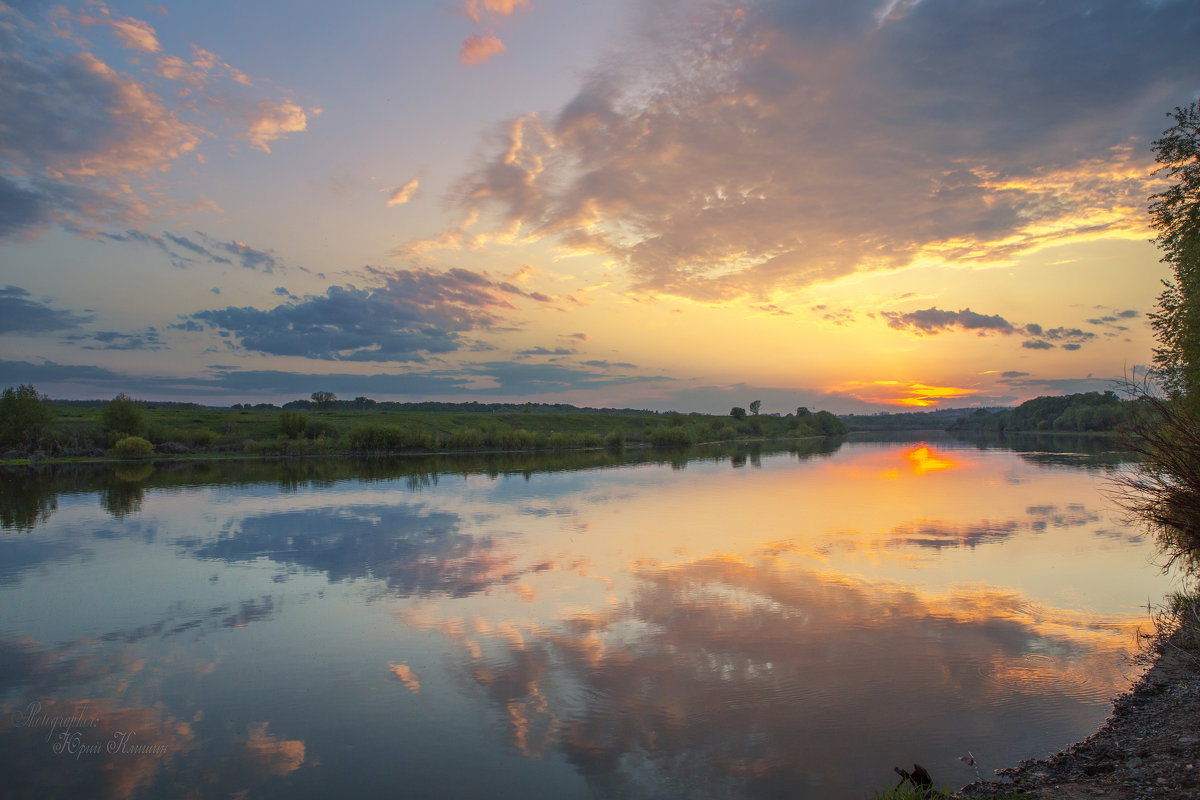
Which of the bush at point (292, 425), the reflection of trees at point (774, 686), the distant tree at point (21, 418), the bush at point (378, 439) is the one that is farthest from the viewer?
the bush at point (292, 425)

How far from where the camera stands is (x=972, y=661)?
1016 cm

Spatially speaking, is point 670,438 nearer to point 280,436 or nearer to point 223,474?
point 280,436

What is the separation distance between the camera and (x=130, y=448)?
58.4 metres

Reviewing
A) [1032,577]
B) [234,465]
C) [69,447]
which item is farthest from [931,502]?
[69,447]

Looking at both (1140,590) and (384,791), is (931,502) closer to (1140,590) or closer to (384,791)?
(1140,590)

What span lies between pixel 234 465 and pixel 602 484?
1299 inches

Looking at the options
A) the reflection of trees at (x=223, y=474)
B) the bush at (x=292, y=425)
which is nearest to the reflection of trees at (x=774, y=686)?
the reflection of trees at (x=223, y=474)

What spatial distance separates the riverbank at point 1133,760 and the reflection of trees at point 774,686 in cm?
44

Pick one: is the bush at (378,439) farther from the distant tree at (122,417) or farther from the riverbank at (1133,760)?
the riverbank at (1133,760)

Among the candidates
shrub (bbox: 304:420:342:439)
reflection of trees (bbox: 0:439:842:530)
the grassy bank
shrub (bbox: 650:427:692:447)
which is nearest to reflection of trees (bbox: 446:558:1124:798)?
reflection of trees (bbox: 0:439:842:530)

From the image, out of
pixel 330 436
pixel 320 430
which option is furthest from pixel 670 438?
pixel 320 430

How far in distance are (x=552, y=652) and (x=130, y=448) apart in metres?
64.1

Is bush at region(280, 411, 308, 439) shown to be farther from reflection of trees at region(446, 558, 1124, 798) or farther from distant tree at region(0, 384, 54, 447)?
reflection of trees at region(446, 558, 1124, 798)

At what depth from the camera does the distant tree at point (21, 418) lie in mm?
56625
